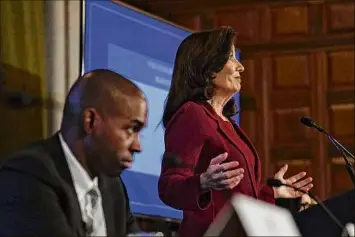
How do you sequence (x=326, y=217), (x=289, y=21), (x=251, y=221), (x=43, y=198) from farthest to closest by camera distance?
(x=289, y=21) → (x=326, y=217) → (x=43, y=198) → (x=251, y=221)

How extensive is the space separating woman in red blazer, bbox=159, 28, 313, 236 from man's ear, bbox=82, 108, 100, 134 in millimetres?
488

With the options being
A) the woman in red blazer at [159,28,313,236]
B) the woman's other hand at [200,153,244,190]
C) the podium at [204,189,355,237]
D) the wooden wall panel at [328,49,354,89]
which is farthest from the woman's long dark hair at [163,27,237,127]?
the wooden wall panel at [328,49,354,89]

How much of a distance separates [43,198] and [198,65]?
2.87 feet

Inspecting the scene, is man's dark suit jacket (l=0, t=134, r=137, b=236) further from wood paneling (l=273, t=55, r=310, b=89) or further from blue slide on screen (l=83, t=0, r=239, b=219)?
wood paneling (l=273, t=55, r=310, b=89)

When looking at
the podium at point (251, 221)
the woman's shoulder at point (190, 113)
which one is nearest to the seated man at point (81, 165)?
the podium at point (251, 221)

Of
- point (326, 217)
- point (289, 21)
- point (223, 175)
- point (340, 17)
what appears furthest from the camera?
point (289, 21)

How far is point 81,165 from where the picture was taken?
64.8 inches

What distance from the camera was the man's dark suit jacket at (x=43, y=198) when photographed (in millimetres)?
1580

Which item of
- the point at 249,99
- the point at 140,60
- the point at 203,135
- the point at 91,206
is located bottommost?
the point at 249,99

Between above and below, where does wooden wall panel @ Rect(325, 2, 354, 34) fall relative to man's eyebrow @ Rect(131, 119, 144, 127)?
below

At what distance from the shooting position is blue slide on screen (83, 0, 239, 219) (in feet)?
11.9

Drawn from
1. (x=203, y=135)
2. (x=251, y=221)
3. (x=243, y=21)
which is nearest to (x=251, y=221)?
(x=251, y=221)

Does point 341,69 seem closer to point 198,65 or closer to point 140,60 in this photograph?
point 140,60

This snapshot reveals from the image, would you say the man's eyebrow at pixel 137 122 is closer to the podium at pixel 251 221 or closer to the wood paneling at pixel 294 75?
the podium at pixel 251 221
